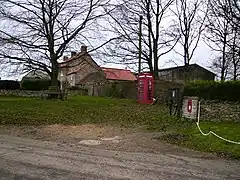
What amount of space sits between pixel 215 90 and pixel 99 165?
23506mm

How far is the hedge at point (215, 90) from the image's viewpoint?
28.9m

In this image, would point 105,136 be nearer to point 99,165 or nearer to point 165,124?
point 165,124

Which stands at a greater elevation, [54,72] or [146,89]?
[54,72]

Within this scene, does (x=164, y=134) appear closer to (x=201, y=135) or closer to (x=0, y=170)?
(x=201, y=135)

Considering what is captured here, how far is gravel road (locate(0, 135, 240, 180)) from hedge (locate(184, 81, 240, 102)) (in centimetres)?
2086

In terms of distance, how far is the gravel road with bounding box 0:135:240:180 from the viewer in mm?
6926

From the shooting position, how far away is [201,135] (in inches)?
492

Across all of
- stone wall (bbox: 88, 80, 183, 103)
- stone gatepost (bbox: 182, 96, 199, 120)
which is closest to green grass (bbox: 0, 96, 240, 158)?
stone gatepost (bbox: 182, 96, 199, 120)

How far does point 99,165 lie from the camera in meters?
7.78

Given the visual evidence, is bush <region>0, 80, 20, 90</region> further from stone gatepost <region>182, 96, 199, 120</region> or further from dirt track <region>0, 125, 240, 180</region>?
dirt track <region>0, 125, 240, 180</region>

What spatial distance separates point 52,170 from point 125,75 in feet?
237

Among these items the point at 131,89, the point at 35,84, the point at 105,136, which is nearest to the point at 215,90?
the point at 131,89

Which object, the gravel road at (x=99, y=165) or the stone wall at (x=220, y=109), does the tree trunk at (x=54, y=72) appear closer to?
the stone wall at (x=220, y=109)

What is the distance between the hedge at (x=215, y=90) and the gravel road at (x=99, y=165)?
68.4ft
